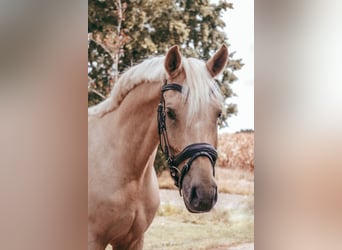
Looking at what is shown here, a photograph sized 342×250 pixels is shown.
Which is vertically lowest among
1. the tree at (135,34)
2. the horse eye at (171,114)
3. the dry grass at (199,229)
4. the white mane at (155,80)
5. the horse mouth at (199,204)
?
the dry grass at (199,229)

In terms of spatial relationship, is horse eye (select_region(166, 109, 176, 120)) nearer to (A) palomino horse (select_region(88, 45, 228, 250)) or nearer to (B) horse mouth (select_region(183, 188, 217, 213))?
(A) palomino horse (select_region(88, 45, 228, 250))

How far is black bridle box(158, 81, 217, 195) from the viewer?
2.40m

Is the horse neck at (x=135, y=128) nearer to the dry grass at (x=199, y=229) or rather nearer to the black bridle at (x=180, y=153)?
the black bridle at (x=180, y=153)

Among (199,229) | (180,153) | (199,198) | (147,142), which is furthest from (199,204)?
(147,142)

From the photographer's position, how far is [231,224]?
8.23 ft

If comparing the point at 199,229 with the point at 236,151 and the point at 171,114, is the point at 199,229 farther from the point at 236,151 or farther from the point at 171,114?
the point at 171,114

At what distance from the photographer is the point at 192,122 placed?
7.82ft

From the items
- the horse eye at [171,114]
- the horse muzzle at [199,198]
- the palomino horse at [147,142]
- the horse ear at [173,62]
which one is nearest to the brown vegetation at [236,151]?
the palomino horse at [147,142]

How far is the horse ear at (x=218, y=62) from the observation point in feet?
8.06

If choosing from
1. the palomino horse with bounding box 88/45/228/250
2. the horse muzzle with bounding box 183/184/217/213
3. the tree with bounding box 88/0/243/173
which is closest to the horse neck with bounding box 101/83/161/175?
the palomino horse with bounding box 88/45/228/250

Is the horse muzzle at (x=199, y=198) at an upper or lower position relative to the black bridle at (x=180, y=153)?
lower
